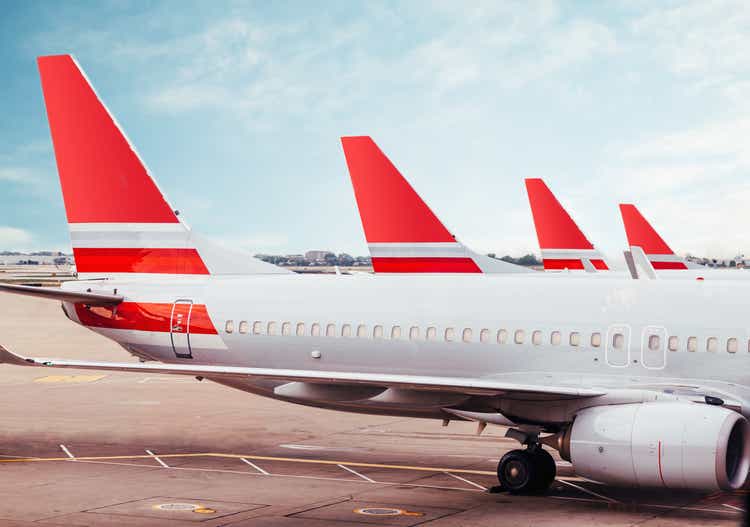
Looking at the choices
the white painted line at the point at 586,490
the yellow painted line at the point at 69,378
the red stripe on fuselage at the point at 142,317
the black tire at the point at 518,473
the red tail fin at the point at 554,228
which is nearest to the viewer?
the white painted line at the point at 586,490

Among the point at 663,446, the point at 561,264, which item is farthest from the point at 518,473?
the point at 561,264

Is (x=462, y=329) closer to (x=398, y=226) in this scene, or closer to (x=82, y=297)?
(x=82, y=297)

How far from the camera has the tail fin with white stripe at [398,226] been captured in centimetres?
3403

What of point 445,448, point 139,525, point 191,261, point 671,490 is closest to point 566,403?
point 671,490

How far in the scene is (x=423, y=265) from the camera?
112ft

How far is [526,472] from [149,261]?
34.4 feet

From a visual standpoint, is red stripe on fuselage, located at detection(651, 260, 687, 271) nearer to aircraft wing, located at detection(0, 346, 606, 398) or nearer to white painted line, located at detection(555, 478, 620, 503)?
white painted line, located at detection(555, 478, 620, 503)

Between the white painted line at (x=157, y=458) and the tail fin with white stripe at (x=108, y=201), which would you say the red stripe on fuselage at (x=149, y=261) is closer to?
the tail fin with white stripe at (x=108, y=201)

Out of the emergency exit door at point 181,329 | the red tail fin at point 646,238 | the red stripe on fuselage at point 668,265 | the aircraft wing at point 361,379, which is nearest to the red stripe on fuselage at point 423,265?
the emergency exit door at point 181,329

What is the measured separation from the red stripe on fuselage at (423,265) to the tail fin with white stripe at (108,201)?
33.5 ft

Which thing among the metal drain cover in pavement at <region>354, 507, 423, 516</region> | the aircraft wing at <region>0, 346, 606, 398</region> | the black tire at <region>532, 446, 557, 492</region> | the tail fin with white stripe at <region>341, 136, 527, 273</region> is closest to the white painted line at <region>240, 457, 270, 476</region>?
the aircraft wing at <region>0, 346, 606, 398</region>

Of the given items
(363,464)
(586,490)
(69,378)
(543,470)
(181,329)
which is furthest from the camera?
(69,378)

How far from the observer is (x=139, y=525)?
1576 cm

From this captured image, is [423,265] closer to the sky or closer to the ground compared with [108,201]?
closer to the ground
